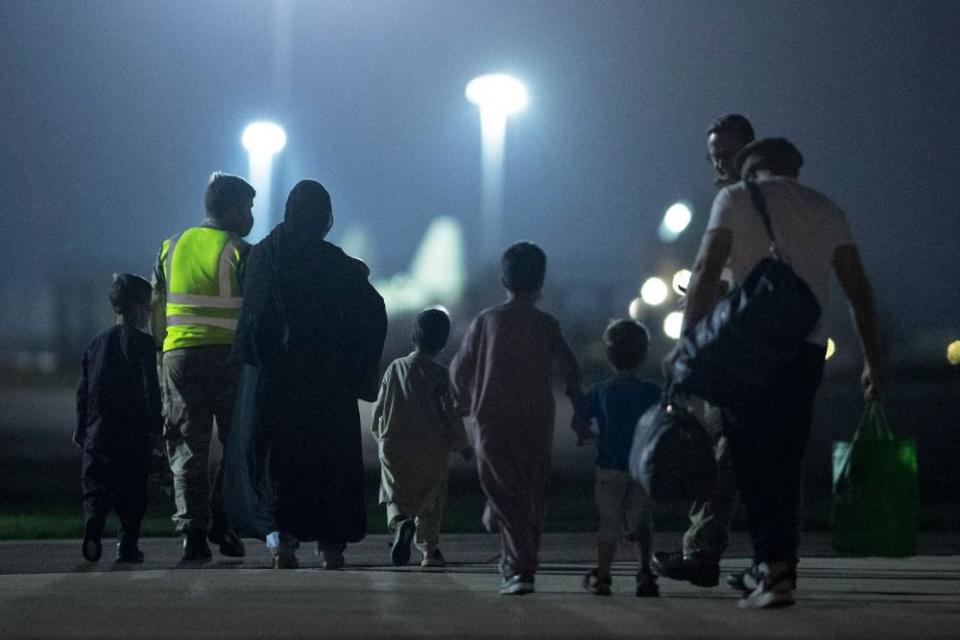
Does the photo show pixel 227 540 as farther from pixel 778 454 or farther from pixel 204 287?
pixel 778 454

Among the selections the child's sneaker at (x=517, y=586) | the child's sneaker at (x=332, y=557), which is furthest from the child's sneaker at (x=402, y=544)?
the child's sneaker at (x=517, y=586)

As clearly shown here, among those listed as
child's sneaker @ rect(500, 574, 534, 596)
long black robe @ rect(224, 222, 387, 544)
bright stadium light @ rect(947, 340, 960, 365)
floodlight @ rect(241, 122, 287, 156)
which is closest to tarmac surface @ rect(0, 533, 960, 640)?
child's sneaker @ rect(500, 574, 534, 596)

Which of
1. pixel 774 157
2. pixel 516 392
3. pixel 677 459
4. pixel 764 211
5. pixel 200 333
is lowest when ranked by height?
pixel 677 459

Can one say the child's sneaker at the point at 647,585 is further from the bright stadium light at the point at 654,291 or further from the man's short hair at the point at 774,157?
the bright stadium light at the point at 654,291

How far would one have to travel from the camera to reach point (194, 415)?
9719mm

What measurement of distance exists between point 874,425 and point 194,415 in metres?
3.94

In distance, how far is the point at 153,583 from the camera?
777 cm

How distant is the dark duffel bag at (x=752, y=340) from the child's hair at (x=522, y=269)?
1.29 metres

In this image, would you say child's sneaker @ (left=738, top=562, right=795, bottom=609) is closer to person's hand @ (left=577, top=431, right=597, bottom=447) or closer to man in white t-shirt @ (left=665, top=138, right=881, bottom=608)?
man in white t-shirt @ (left=665, top=138, right=881, bottom=608)

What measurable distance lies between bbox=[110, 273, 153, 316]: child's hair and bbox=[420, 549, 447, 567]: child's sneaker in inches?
86.3

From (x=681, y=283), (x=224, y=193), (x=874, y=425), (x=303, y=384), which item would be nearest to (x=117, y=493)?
(x=303, y=384)

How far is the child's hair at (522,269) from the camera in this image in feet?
25.6

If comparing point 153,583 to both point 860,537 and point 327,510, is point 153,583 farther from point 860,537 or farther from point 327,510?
point 860,537

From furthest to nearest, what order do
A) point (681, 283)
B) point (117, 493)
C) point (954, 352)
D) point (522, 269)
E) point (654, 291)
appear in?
point (954, 352) < point (654, 291) < point (117, 493) < point (681, 283) < point (522, 269)
